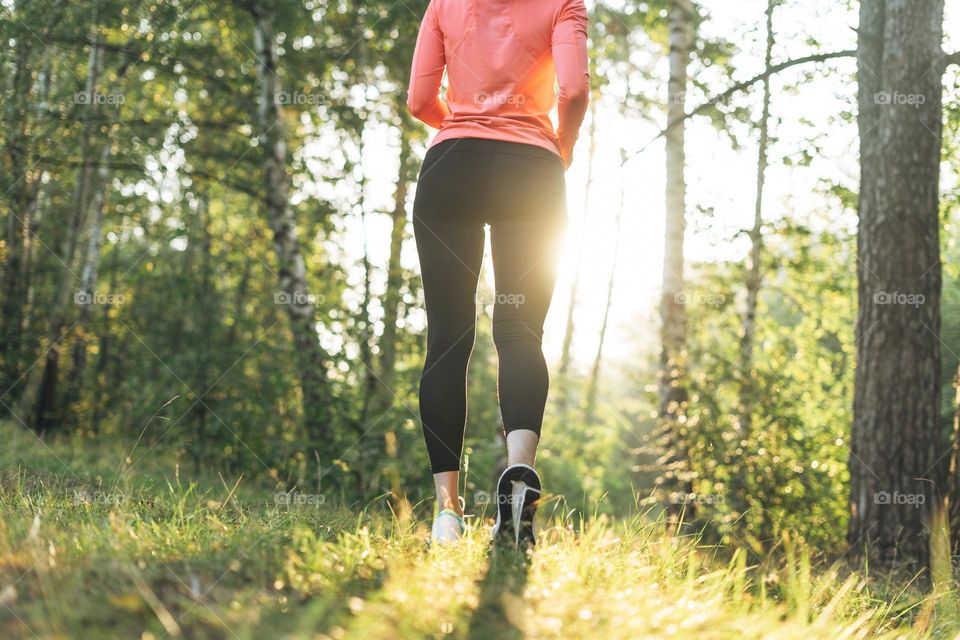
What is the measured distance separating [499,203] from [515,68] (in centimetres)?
50

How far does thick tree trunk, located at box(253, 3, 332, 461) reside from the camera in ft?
22.5

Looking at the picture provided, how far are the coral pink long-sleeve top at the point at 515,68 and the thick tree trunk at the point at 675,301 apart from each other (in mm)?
6114

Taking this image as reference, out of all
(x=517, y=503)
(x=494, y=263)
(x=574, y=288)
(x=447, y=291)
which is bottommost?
(x=517, y=503)

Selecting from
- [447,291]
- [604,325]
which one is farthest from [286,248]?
[604,325]

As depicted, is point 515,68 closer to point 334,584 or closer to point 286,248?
point 334,584

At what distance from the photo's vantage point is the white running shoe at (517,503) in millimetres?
2395

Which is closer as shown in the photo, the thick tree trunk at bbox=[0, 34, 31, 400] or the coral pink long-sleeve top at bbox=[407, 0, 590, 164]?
the coral pink long-sleeve top at bbox=[407, 0, 590, 164]

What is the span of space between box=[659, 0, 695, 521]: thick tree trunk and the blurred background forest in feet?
0.10

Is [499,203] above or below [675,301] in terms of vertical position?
below

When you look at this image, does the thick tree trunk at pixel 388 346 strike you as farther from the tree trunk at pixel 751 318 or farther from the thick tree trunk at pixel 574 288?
the thick tree trunk at pixel 574 288

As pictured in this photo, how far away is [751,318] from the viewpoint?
12.0m

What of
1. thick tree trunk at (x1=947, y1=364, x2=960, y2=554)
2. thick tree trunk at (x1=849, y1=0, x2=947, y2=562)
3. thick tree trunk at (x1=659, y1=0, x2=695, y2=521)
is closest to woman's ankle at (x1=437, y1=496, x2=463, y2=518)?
thick tree trunk at (x1=849, y1=0, x2=947, y2=562)

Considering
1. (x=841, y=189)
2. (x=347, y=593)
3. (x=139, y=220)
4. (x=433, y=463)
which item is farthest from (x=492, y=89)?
Answer: (x=139, y=220)

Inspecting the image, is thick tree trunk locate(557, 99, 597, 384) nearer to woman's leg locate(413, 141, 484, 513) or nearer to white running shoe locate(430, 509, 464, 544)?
woman's leg locate(413, 141, 484, 513)
